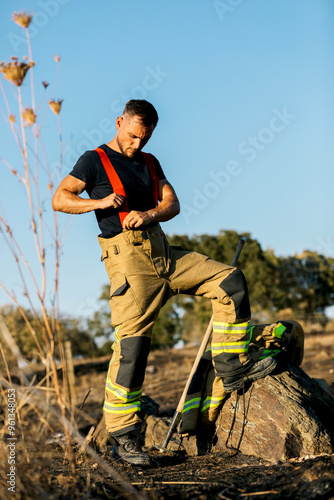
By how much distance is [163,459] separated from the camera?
12.3ft

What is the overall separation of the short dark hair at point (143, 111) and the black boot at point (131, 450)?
7.86 ft

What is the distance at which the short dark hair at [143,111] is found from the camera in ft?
12.4

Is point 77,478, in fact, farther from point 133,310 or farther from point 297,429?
point 297,429

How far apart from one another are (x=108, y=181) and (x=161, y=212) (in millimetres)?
480

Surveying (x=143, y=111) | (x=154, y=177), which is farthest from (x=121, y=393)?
(x=143, y=111)

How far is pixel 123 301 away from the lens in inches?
144

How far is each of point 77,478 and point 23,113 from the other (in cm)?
198

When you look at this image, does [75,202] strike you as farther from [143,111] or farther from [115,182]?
[143,111]

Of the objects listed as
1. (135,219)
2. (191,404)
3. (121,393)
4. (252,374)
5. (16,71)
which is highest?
(16,71)

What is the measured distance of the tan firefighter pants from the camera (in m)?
3.62

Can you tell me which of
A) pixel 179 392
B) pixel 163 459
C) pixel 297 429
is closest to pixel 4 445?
pixel 163 459

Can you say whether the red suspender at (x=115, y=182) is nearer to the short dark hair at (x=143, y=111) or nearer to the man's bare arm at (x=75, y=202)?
the man's bare arm at (x=75, y=202)

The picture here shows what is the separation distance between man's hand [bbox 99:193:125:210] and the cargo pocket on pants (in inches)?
21.3

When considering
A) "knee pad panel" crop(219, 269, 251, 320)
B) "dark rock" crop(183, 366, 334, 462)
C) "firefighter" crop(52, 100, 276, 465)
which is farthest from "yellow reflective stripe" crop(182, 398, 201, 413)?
"knee pad panel" crop(219, 269, 251, 320)
